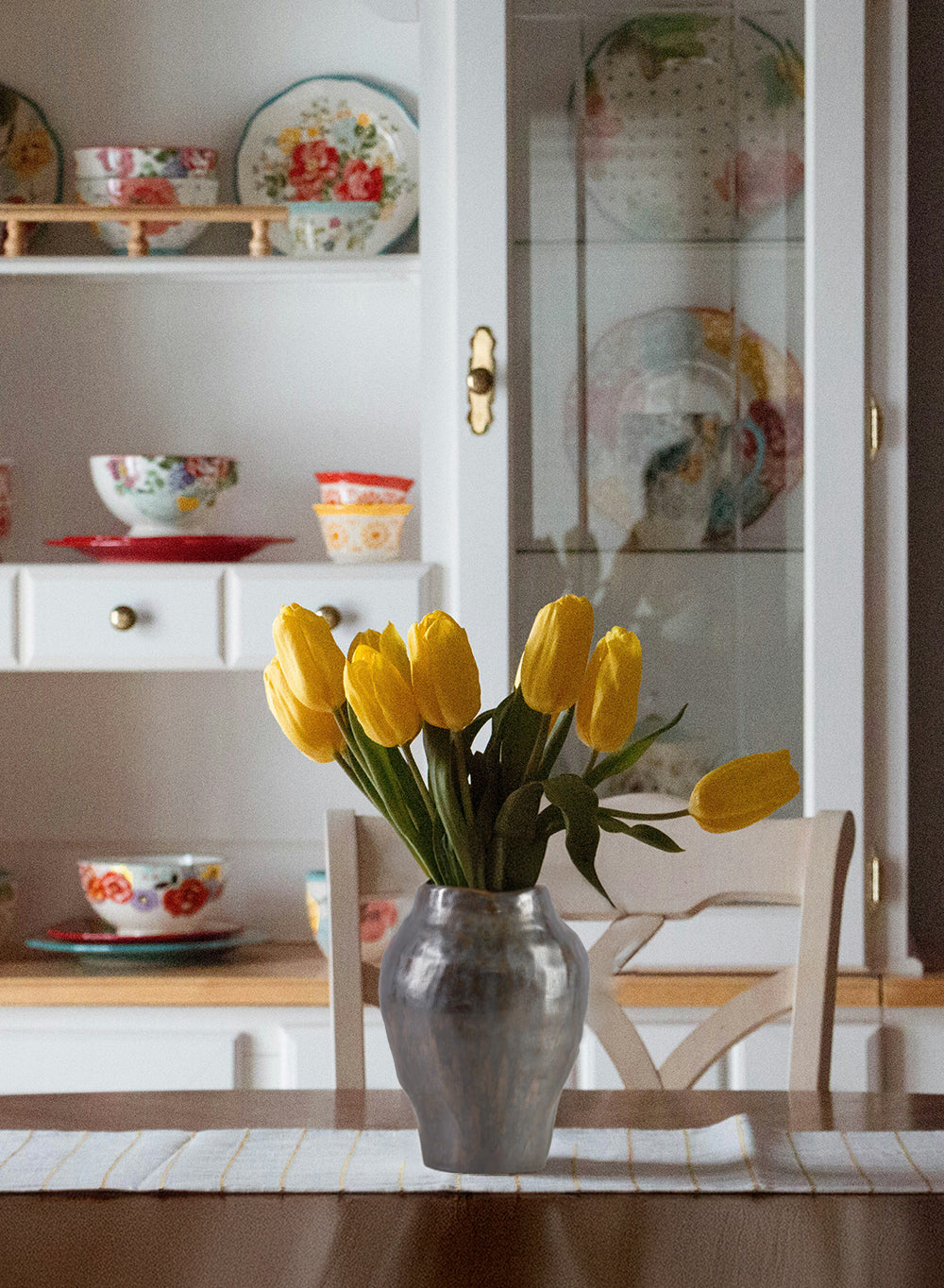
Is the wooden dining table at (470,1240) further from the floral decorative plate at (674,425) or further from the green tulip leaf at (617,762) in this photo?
the floral decorative plate at (674,425)

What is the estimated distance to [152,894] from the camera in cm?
183

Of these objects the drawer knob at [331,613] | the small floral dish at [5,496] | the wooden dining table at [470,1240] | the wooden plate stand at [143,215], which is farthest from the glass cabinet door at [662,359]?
the wooden dining table at [470,1240]

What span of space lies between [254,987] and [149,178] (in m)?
1.07

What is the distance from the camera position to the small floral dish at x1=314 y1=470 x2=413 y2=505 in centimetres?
183

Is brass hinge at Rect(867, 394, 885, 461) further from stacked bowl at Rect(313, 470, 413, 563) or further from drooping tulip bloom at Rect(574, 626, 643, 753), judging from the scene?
drooping tulip bloom at Rect(574, 626, 643, 753)

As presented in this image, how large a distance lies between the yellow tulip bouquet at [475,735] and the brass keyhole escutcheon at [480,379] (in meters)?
1.03

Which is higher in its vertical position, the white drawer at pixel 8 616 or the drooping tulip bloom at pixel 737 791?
the white drawer at pixel 8 616

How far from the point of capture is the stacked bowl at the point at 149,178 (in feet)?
6.42

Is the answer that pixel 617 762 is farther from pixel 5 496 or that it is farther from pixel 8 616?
pixel 5 496

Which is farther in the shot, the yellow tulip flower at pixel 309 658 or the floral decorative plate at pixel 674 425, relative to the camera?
the floral decorative plate at pixel 674 425

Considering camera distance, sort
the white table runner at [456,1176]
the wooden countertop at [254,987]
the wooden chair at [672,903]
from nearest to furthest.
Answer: the white table runner at [456,1176] → the wooden chair at [672,903] → the wooden countertop at [254,987]

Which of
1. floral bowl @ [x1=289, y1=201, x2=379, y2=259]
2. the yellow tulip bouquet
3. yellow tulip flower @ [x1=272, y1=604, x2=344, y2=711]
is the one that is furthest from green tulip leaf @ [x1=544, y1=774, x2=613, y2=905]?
floral bowl @ [x1=289, y1=201, x2=379, y2=259]

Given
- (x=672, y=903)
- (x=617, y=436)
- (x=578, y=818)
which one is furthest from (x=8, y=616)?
(x=578, y=818)

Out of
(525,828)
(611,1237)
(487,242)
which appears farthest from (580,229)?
(611,1237)
